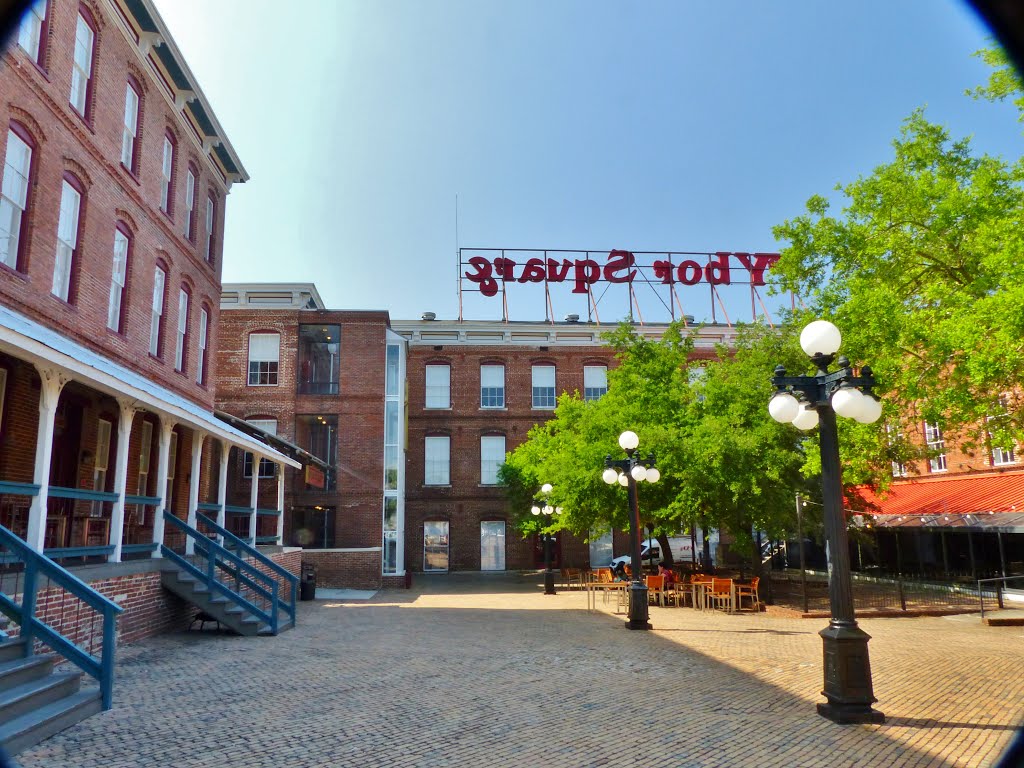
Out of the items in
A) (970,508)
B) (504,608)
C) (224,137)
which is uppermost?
(224,137)

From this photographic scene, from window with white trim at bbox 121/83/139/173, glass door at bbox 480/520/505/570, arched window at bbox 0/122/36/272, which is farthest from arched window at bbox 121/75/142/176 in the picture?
glass door at bbox 480/520/505/570

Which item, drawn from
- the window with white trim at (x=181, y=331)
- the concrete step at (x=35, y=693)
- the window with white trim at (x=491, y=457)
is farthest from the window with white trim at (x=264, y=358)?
the concrete step at (x=35, y=693)

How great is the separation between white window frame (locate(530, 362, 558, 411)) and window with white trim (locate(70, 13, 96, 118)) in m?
27.7

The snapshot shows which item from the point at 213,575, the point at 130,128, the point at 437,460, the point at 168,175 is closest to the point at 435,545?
the point at 437,460

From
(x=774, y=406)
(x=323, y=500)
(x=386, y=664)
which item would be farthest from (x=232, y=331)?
(x=774, y=406)

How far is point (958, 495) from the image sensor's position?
2377 cm

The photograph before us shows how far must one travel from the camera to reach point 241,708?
824 centimetres

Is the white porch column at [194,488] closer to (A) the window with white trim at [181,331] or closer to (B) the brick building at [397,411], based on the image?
(A) the window with white trim at [181,331]

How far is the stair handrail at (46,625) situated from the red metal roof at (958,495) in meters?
17.6

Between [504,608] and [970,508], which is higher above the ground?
[970,508]

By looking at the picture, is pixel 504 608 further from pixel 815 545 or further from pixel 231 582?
pixel 815 545

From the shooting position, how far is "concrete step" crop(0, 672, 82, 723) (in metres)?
6.47

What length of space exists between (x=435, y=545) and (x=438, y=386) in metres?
8.21

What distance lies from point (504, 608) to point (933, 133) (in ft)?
50.7
